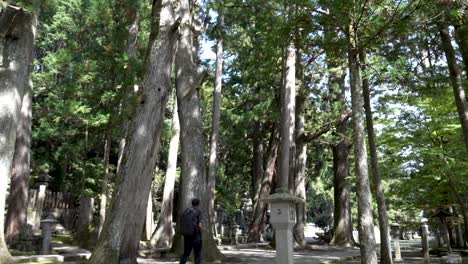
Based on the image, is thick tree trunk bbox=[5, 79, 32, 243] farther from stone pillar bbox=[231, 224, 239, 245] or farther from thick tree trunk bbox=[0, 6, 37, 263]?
stone pillar bbox=[231, 224, 239, 245]

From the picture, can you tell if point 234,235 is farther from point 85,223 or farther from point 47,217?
point 47,217

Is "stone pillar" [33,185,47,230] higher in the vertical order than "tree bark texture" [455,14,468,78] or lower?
lower

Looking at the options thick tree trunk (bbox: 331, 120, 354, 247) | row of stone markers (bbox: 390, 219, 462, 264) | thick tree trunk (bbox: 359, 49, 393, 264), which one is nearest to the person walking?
thick tree trunk (bbox: 359, 49, 393, 264)

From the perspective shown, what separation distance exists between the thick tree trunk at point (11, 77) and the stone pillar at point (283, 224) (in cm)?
566

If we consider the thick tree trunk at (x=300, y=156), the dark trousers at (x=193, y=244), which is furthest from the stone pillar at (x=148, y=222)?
the dark trousers at (x=193, y=244)

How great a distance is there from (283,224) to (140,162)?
124 inches

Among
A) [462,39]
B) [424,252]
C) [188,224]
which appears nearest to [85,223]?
[188,224]

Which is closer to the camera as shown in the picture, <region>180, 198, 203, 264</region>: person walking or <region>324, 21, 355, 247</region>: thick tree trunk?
<region>180, 198, 203, 264</region>: person walking

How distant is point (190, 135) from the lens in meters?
10.5

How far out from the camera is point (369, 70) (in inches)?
361

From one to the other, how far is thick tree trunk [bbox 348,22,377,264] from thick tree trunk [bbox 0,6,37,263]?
7351mm

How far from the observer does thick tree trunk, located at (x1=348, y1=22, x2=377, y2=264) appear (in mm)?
7289

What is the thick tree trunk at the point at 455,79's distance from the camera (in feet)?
32.3

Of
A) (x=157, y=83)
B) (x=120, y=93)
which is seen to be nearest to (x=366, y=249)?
(x=157, y=83)
